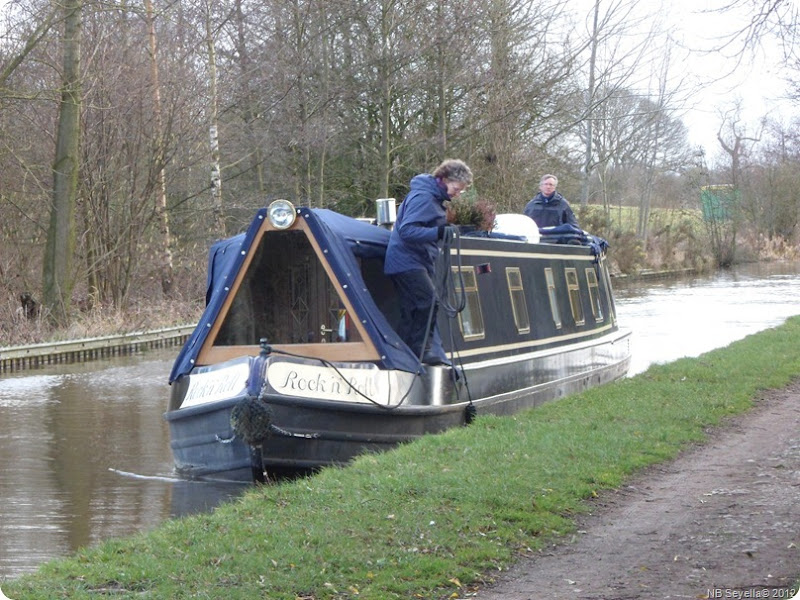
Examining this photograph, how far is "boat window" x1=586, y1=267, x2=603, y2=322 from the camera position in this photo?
15875 millimetres

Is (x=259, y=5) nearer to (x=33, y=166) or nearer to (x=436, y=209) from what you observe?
(x=33, y=166)

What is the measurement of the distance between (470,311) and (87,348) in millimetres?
9882

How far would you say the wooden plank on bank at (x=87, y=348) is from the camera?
17766 mm

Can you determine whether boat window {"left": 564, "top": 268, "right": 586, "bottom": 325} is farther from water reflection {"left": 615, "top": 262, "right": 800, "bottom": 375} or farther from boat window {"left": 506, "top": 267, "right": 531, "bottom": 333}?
water reflection {"left": 615, "top": 262, "right": 800, "bottom": 375}

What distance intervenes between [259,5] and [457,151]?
6.85 meters

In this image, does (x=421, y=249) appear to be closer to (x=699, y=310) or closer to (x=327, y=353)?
(x=327, y=353)

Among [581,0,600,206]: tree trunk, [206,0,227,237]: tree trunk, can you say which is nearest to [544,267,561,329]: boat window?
[206,0,227,237]: tree trunk

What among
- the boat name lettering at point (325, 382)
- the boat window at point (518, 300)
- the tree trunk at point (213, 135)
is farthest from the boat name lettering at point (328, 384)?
the tree trunk at point (213, 135)

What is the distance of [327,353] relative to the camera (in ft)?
32.6

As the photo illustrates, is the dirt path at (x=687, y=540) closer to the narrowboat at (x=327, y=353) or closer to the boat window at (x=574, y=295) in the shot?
the narrowboat at (x=327, y=353)

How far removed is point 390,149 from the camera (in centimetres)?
2873

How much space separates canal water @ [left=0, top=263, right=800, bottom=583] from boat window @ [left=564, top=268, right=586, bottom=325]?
3.08 m

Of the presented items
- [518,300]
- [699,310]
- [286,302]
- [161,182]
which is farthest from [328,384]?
[699,310]

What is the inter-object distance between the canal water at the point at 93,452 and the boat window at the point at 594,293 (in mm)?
2068
